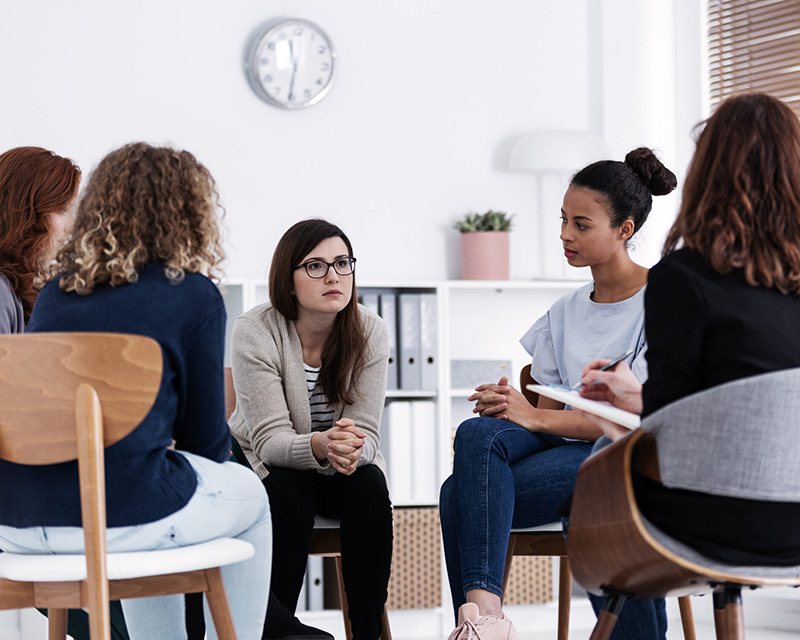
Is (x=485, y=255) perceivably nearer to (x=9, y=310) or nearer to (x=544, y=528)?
(x=544, y=528)

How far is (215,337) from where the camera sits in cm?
154

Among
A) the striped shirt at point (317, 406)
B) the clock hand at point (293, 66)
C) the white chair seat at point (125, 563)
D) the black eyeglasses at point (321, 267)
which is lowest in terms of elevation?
the white chair seat at point (125, 563)

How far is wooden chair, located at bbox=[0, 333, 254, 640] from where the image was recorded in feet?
4.43

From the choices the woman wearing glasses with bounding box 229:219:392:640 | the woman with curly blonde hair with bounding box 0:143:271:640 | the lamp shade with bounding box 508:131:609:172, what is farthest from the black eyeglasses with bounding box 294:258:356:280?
the lamp shade with bounding box 508:131:609:172

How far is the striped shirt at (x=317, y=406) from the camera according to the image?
7.61 ft

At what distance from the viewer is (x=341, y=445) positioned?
2.08 m

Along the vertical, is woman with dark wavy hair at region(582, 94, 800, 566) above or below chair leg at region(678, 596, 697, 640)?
above

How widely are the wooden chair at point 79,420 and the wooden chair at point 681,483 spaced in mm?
660

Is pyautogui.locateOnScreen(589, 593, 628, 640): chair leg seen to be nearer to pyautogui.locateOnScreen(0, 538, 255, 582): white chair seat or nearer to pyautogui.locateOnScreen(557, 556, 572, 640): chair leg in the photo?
pyautogui.locateOnScreen(0, 538, 255, 582): white chair seat

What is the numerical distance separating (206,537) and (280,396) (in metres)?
0.75

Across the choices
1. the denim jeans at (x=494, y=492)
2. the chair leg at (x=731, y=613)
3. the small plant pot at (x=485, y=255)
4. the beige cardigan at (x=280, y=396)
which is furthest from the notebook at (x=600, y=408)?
the small plant pot at (x=485, y=255)

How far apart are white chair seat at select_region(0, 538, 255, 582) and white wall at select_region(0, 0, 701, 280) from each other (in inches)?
77.4

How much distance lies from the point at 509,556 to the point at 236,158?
1881 millimetres

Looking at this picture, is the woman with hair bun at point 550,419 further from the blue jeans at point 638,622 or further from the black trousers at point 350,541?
the black trousers at point 350,541
